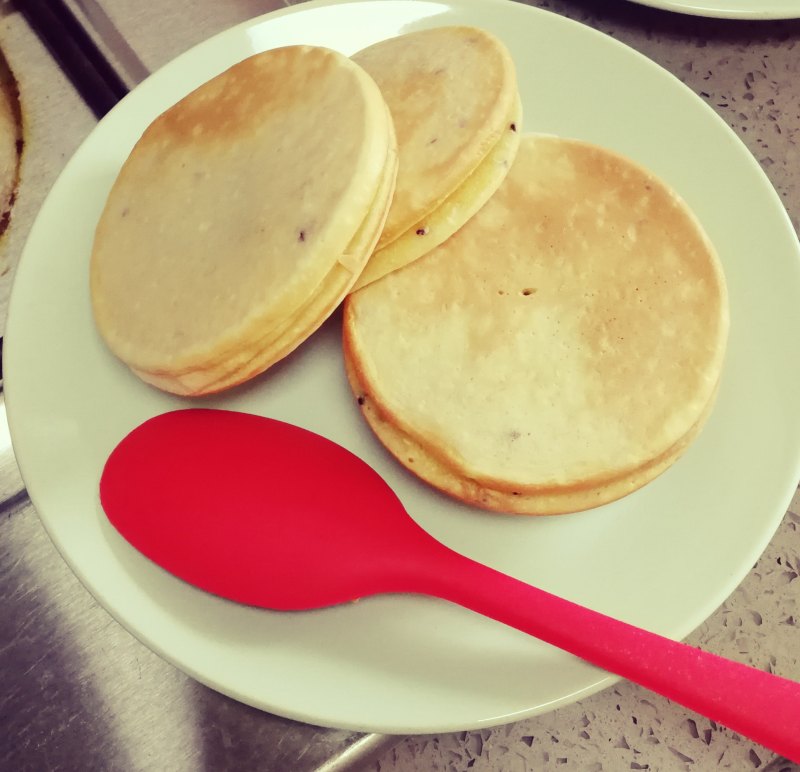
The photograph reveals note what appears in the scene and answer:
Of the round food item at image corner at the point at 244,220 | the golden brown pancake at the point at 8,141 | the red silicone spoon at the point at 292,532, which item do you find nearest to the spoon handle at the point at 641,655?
the red silicone spoon at the point at 292,532

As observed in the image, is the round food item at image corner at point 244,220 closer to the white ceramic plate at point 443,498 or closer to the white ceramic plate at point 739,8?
the white ceramic plate at point 443,498

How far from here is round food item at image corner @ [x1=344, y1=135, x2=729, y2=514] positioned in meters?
0.52

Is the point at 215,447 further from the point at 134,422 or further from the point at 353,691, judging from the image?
the point at 353,691

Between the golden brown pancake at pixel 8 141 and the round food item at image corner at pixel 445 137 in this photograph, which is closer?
the round food item at image corner at pixel 445 137

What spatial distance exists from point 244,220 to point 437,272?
155 millimetres

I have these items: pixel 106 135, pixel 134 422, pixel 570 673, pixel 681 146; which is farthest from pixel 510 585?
pixel 106 135

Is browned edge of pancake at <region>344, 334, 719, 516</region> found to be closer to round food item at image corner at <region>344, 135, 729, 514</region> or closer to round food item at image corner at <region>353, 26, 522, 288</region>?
round food item at image corner at <region>344, 135, 729, 514</region>

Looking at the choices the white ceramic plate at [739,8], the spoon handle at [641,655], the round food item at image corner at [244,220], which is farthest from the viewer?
the white ceramic plate at [739,8]

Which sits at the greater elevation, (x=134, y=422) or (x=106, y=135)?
(x=106, y=135)

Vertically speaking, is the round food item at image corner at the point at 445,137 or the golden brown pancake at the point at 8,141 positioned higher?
the golden brown pancake at the point at 8,141

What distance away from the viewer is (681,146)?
2.17 ft

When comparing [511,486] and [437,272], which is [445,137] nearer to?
[437,272]

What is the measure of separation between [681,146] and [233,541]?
53cm

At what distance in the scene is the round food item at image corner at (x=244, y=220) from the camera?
1.67ft
